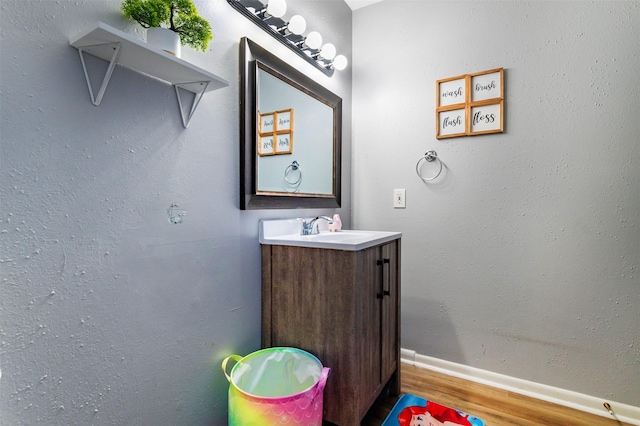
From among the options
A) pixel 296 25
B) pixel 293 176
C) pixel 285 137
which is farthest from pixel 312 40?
pixel 293 176

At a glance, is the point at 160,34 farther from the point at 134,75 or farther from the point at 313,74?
the point at 313,74

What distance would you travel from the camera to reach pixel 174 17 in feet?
3.07

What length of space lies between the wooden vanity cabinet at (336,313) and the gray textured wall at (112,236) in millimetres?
144

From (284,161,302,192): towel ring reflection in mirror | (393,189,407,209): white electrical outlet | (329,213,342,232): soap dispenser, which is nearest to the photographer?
(284,161,302,192): towel ring reflection in mirror

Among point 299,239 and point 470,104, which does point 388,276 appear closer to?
point 299,239

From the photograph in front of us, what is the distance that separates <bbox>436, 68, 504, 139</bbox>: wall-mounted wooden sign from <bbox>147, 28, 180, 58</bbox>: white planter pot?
1420mm

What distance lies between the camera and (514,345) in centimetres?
167

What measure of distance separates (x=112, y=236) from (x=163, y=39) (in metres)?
0.56

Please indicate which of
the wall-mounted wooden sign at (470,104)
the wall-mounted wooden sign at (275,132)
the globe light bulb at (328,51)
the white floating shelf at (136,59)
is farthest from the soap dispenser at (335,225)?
the white floating shelf at (136,59)

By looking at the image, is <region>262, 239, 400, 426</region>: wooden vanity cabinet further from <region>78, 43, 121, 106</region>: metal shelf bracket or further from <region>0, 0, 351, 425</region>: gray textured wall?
<region>78, 43, 121, 106</region>: metal shelf bracket

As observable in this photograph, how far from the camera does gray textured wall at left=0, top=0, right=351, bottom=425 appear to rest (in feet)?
2.33

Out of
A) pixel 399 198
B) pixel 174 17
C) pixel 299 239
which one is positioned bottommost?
pixel 299 239

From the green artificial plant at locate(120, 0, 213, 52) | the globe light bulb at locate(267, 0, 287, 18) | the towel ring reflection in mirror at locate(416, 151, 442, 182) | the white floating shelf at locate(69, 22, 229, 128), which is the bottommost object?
the towel ring reflection in mirror at locate(416, 151, 442, 182)

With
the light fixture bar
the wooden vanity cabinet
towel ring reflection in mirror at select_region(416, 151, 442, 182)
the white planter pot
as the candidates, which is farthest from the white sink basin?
the light fixture bar
